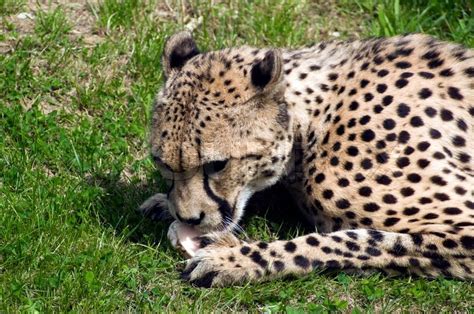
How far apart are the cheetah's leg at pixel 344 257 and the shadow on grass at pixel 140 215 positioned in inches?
20.2

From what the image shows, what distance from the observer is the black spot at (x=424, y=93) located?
5.76m

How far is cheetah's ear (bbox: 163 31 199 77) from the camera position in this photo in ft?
19.1

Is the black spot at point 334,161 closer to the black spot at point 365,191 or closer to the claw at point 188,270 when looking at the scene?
the black spot at point 365,191

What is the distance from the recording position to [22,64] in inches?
288

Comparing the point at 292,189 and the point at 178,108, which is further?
the point at 292,189

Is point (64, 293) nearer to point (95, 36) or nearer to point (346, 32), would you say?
point (95, 36)

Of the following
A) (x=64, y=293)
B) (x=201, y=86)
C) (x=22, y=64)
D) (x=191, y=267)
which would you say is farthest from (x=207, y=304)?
(x=22, y=64)

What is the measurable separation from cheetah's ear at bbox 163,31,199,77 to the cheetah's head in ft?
0.38

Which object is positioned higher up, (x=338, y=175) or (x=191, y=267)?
(x=338, y=175)

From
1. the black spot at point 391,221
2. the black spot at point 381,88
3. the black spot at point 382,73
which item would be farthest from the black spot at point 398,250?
the black spot at point 382,73

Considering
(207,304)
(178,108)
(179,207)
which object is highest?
(178,108)

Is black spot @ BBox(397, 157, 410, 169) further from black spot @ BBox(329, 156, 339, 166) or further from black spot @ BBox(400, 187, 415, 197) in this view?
black spot @ BBox(329, 156, 339, 166)

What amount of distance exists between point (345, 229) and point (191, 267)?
92cm

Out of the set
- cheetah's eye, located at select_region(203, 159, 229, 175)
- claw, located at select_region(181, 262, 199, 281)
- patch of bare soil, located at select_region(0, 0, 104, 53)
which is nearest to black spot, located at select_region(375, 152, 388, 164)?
cheetah's eye, located at select_region(203, 159, 229, 175)
